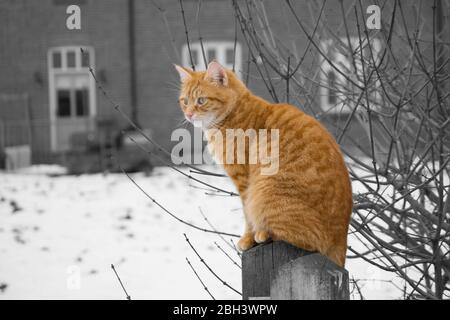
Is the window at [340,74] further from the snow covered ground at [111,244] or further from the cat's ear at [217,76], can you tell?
the snow covered ground at [111,244]

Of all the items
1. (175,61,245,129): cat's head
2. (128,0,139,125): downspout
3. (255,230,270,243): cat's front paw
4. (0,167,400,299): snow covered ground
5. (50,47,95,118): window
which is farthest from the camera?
(50,47,95,118): window

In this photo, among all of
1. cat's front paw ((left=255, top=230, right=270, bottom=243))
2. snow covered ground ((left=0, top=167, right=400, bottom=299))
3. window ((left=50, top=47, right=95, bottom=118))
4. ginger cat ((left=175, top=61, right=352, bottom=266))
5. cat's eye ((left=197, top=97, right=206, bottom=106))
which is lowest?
snow covered ground ((left=0, top=167, right=400, bottom=299))

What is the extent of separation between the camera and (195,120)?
94.8 inches

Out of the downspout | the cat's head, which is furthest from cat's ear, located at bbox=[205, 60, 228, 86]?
the downspout

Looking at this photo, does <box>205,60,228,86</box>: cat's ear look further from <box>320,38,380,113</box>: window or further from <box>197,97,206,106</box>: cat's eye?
<box>320,38,380,113</box>: window

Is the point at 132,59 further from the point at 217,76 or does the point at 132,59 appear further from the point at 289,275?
the point at 289,275

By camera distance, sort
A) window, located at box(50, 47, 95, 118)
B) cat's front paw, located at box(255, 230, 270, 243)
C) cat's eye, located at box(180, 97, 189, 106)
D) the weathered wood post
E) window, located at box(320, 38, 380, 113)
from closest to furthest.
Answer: the weathered wood post → cat's front paw, located at box(255, 230, 270, 243) → cat's eye, located at box(180, 97, 189, 106) → window, located at box(320, 38, 380, 113) → window, located at box(50, 47, 95, 118)

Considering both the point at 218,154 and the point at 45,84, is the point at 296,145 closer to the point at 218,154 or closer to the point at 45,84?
the point at 218,154

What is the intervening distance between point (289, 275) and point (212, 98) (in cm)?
97

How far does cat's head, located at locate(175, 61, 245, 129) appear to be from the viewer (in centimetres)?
240

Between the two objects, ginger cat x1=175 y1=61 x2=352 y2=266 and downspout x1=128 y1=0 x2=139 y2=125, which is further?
downspout x1=128 y1=0 x2=139 y2=125

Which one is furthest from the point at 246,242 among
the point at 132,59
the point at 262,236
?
the point at 132,59

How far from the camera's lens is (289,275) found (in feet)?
5.51

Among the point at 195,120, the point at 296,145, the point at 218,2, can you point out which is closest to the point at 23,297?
the point at 195,120
